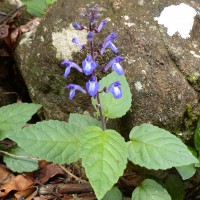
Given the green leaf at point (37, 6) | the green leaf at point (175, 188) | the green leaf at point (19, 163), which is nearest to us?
the green leaf at point (175, 188)

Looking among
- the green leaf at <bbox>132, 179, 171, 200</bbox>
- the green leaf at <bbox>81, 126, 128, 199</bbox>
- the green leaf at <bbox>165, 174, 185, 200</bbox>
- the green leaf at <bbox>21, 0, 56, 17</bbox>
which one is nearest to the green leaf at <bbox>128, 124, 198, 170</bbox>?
the green leaf at <bbox>81, 126, 128, 199</bbox>

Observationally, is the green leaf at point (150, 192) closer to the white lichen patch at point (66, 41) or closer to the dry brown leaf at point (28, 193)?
the dry brown leaf at point (28, 193)

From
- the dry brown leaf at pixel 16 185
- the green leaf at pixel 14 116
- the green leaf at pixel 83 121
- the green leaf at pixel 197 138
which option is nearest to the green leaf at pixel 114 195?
the green leaf at pixel 83 121

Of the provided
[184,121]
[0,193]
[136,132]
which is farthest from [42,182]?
[184,121]

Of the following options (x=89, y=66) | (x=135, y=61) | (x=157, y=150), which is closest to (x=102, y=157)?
(x=157, y=150)

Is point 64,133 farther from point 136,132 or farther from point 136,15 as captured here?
point 136,15
